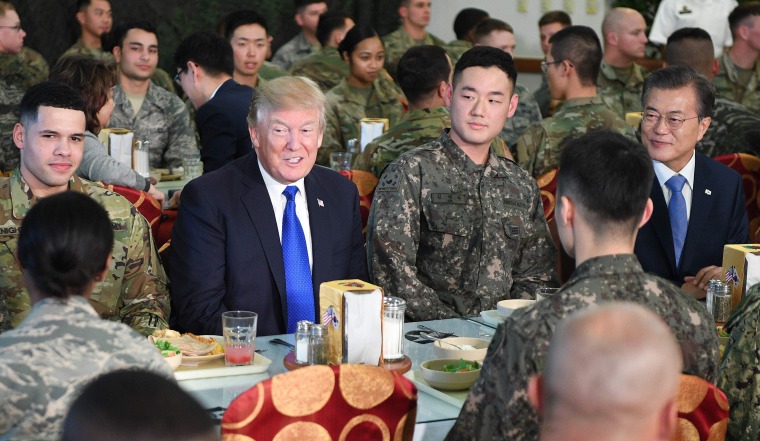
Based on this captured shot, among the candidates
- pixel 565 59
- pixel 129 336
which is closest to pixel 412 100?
pixel 565 59

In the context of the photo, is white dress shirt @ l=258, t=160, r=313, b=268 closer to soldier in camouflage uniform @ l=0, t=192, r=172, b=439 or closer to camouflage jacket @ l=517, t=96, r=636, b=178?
soldier in camouflage uniform @ l=0, t=192, r=172, b=439

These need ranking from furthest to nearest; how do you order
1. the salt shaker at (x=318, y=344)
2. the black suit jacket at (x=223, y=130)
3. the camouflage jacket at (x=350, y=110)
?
the camouflage jacket at (x=350, y=110) < the black suit jacket at (x=223, y=130) < the salt shaker at (x=318, y=344)

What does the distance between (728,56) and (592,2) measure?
340 centimetres

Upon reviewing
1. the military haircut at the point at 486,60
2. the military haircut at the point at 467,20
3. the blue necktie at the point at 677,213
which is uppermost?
the military haircut at the point at 467,20

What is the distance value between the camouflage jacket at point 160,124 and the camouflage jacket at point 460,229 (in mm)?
2624

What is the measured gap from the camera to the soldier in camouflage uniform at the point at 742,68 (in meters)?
7.03

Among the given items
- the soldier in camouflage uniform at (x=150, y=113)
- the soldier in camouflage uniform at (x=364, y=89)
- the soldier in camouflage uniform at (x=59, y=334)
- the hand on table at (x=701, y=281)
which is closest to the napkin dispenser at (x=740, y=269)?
the hand on table at (x=701, y=281)

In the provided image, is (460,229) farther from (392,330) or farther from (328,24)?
(328,24)

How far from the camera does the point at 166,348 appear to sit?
2.58 meters

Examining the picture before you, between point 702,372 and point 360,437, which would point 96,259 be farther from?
point 702,372

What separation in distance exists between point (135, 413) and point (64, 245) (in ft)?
2.99

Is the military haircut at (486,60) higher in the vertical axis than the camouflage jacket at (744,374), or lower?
higher

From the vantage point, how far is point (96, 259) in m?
2.05

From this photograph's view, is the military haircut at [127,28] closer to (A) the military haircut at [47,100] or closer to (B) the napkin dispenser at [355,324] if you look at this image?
(A) the military haircut at [47,100]
